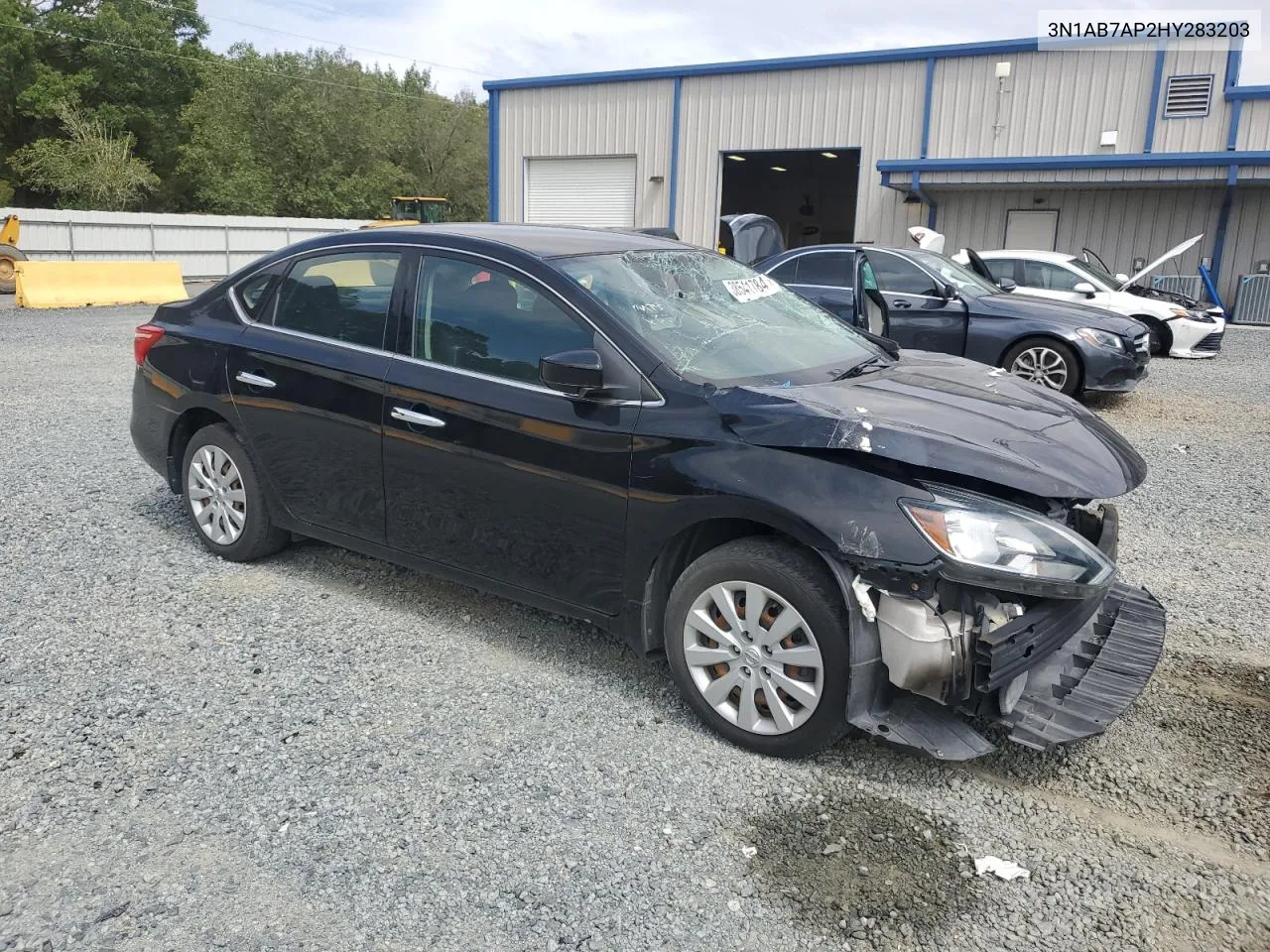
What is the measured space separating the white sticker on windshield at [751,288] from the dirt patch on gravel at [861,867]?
2.17 m

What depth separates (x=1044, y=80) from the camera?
806 inches

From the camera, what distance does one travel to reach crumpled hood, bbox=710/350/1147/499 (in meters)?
3.13

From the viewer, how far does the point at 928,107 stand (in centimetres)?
2128

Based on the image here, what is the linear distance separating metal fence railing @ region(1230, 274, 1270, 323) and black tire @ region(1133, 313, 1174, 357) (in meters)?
7.01

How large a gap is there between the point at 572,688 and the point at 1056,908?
184cm

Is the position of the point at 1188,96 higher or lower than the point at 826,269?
higher

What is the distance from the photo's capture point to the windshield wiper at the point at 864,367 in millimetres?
3950

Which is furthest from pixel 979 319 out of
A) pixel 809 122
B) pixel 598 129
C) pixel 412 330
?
pixel 598 129

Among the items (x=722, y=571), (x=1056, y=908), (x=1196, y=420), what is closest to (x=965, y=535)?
(x=722, y=571)

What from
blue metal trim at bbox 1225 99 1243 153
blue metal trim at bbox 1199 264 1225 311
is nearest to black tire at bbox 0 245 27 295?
blue metal trim at bbox 1199 264 1225 311

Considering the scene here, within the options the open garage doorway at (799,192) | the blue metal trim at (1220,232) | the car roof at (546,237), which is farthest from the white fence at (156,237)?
the car roof at (546,237)

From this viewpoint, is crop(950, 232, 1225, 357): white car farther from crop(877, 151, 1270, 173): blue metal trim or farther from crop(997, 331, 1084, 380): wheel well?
crop(877, 151, 1270, 173): blue metal trim

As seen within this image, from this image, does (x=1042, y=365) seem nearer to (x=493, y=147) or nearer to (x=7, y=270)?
(x=493, y=147)

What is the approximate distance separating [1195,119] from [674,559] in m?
20.7
